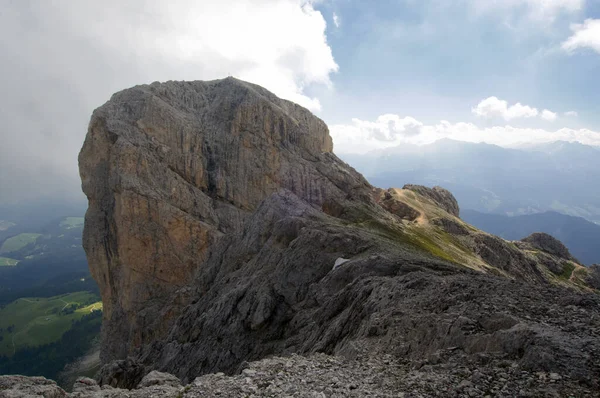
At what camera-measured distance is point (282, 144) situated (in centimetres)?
8781

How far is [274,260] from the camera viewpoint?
35.4 metres

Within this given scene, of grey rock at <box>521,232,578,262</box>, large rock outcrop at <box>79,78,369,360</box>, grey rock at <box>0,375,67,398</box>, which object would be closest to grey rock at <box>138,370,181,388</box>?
grey rock at <box>0,375,67,398</box>

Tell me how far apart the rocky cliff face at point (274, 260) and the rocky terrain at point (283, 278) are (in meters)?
0.17

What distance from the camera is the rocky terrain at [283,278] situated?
1260 centimetres

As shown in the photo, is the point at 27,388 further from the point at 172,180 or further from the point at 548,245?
the point at 548,245

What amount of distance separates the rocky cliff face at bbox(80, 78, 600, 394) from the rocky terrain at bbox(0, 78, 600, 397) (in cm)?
17

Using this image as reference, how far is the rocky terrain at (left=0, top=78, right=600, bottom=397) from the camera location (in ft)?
41.3

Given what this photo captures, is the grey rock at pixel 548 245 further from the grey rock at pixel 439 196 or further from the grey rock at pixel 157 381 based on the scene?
the grey rock at pixel 157 381

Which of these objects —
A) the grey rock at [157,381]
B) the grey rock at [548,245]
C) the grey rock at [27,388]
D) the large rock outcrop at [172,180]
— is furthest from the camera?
the grey rock at [548,245]

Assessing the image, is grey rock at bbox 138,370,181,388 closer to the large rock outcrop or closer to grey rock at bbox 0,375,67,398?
grey rock at bbox 0,375,67,398

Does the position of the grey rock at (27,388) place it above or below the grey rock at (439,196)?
below

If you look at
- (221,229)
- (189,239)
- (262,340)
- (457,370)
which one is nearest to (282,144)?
(221,229)

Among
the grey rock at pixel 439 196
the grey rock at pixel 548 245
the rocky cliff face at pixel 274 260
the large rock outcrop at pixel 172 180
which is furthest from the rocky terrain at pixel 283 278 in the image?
the grey rock at pixel 439 196

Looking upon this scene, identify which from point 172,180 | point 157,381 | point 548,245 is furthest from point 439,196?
point 157,381
